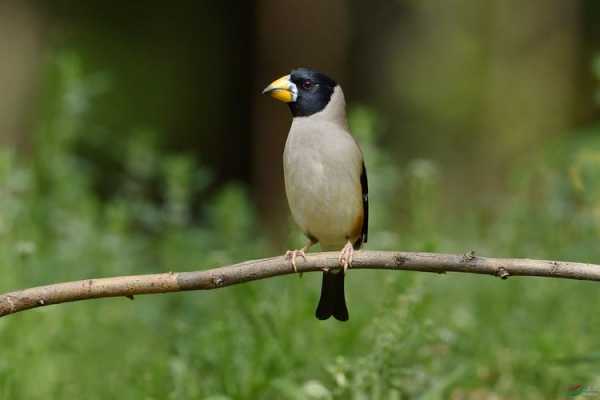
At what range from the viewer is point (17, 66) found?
9.60 metres

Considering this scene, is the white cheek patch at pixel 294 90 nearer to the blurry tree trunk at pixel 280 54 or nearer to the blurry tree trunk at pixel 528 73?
the blurry tree trunk at pixel 280 54

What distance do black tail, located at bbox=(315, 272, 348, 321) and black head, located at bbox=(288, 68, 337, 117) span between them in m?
0.75

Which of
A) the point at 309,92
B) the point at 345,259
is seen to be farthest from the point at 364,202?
the point at 345,259

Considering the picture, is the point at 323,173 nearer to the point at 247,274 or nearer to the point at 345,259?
the point at 345,259

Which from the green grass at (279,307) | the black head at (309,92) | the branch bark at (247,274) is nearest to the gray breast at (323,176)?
the black head at (309,92)

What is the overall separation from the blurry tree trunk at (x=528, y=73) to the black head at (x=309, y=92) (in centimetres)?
577

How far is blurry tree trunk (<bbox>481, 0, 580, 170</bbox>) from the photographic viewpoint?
402 inches

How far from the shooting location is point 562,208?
561cm

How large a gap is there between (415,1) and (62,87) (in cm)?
609

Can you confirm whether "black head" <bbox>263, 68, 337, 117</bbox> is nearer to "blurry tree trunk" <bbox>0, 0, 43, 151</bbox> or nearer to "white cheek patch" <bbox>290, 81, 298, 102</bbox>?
"white cheek patch" <bbox>290, 81, 298, 102</bbox>

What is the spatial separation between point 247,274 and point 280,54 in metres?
6.80

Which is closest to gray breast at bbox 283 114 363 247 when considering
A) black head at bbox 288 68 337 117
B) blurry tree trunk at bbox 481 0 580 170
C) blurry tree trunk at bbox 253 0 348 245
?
black head at bbox 288 68 337 117

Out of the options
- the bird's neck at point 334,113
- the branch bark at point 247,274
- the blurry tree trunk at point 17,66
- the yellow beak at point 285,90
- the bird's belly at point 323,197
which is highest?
the blurry tree trunk at point 17,66

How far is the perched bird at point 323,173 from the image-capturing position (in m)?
4.24
